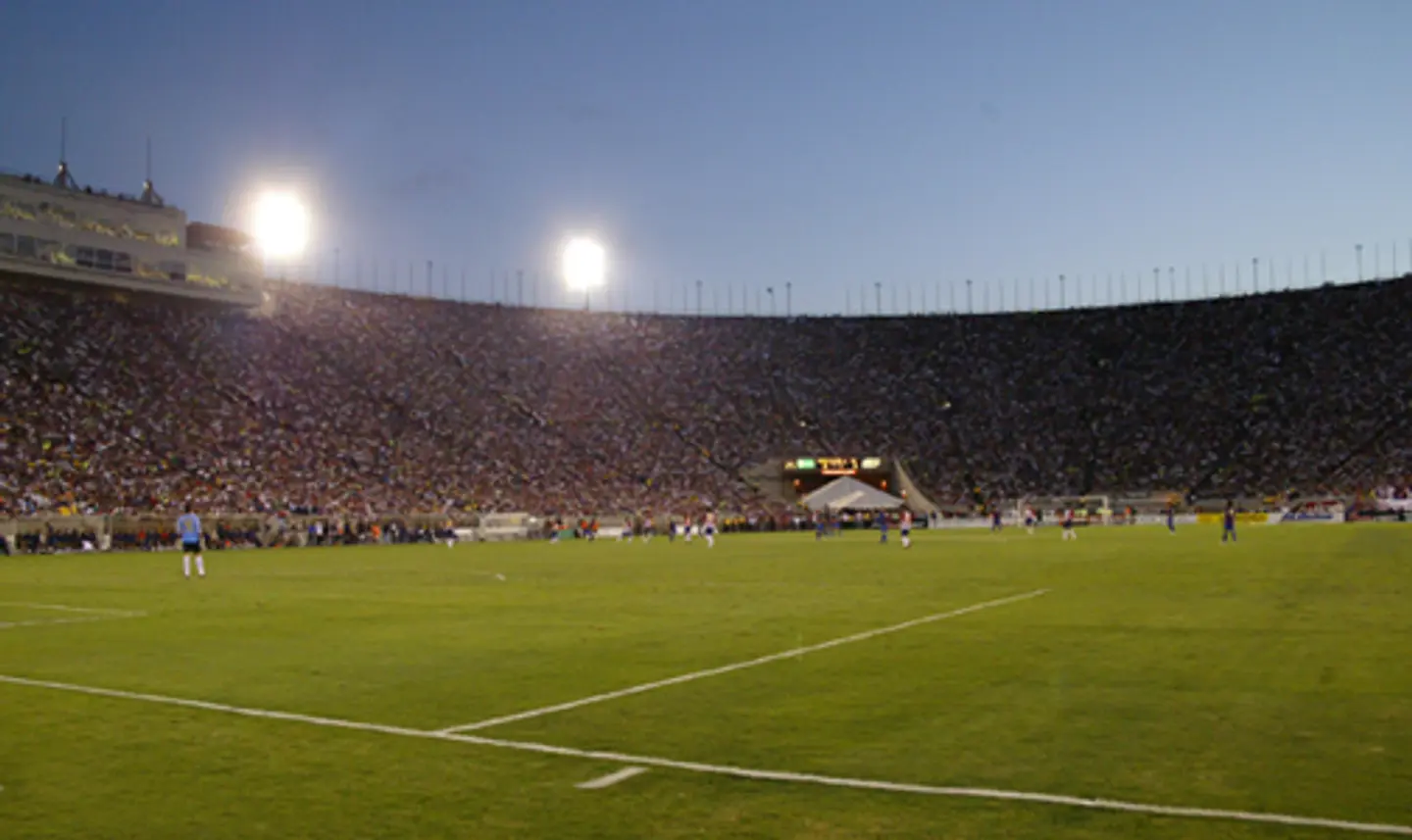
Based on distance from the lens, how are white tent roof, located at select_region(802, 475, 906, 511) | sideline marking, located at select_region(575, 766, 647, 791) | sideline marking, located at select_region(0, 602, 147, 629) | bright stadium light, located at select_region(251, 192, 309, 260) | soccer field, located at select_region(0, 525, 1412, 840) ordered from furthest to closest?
bright stadium light, located at select_region(251, 192, 309, 260) < white tent roof, located at select_region(802, 475, 906, 511) < sideline marking, located at select_region(0, 602, 147, 629) < sideline marking, located at select_region(575, 766, 647, 791) < soccer field, located at select_region(0, 525, 1412, 840)

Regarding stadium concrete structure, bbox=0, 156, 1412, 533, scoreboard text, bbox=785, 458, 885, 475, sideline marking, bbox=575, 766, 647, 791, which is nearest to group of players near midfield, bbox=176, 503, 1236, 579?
stadium concrete structure, bbox=0, 156, 1412, 533

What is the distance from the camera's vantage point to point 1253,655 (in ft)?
45.1

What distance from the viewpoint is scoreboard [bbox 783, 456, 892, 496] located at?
9544 cm

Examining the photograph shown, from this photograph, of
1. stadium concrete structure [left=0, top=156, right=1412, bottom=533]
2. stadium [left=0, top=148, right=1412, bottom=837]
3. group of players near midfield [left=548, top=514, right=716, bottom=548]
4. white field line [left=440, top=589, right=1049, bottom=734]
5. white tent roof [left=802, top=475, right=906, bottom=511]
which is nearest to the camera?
stadium [left=0, top=148, right=1412, bottom=837]

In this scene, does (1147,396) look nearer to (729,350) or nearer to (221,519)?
(729,350)

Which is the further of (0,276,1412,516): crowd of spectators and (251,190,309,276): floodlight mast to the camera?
(251,190,309,276): floodlight mast

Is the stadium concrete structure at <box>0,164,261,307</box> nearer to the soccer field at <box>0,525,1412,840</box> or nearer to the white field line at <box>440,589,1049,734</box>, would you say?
the soccer field at <box>0,525,1412,840</box>

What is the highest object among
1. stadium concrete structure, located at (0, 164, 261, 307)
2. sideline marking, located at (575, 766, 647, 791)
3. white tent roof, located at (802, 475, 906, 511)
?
stadium concrete structure, located at (0, 164, 261, 307)

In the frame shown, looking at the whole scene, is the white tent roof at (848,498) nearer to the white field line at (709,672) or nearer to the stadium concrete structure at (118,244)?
the stadium concrete structure at (118,244)

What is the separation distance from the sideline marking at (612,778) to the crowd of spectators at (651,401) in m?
56.1

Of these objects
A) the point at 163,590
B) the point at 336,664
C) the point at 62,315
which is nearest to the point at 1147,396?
the point at 62,315

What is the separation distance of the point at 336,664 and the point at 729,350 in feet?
310

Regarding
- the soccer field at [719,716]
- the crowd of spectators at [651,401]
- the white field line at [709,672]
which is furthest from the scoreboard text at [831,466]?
the white field line at [709,672]

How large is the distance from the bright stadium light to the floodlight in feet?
72.8
